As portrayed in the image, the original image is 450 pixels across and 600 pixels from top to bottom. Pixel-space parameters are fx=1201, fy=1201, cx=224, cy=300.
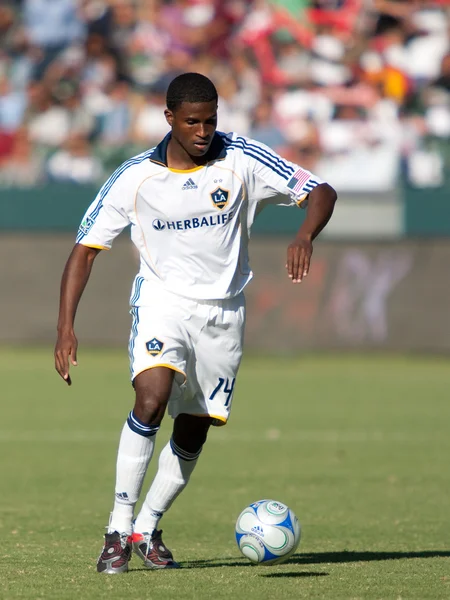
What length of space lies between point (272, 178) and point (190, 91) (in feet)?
1.94

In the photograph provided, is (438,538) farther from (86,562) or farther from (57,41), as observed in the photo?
(57,41)

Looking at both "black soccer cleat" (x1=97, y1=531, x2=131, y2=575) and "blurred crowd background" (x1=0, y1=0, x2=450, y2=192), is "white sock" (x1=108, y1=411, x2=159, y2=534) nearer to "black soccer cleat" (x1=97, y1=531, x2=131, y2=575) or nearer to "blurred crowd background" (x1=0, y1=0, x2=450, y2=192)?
"black soccer cleat" (x1=97, y1=531, x2=131, y2=575)

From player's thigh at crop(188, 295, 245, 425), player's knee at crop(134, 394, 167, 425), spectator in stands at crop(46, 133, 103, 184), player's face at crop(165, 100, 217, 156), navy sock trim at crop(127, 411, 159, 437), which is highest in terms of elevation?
spectator in stands at crop(46, 133, 103, 184)

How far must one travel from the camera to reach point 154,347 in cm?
534

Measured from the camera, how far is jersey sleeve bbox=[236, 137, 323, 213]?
219 inches

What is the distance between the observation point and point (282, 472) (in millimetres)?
8906

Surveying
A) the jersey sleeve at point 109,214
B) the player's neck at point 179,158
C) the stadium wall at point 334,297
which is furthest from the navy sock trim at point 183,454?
the stadium wall at point 334,297

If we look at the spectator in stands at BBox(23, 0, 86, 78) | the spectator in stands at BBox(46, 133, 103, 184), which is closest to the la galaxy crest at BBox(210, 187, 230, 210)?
the spectator in stands at BBox(46, 133, 103, 184)

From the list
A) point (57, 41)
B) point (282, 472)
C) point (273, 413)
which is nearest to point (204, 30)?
point (57, 41)

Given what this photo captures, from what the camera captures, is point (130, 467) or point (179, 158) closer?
point (130, 467)

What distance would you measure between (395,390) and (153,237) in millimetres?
9057

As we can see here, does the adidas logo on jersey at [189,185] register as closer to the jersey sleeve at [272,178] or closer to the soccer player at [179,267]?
the soccer player at [179,267]

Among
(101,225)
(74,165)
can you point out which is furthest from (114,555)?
(74,165)

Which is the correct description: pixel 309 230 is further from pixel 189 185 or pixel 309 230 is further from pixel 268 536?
pixel 268 536
